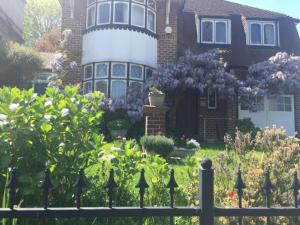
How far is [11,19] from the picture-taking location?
79.7 feet

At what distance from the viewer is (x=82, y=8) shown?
58.6 ft

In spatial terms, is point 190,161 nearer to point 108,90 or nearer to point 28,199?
point 28,199

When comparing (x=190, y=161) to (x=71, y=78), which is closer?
(x=190, y=161)

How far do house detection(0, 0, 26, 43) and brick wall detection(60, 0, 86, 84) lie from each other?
598 cm

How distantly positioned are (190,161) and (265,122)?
15.1 metres

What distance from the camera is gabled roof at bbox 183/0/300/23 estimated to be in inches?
802

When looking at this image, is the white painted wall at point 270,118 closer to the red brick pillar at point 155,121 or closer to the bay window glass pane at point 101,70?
the bay window glass pane at point 101,70

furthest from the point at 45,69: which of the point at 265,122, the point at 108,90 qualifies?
the point at 265,122

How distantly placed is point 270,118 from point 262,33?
4.56 metres

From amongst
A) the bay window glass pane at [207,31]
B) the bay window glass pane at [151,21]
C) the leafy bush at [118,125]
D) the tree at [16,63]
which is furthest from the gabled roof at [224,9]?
the tree at [16,63]

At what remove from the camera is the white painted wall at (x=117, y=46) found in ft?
54.9

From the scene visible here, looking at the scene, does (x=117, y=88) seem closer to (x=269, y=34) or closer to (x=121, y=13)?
(x=121, y=13)

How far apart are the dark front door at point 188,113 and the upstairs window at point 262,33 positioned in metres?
4.53

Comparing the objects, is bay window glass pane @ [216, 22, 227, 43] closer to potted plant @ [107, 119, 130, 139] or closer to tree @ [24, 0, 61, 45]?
potted plant @ [107, 119, 130, 139]
